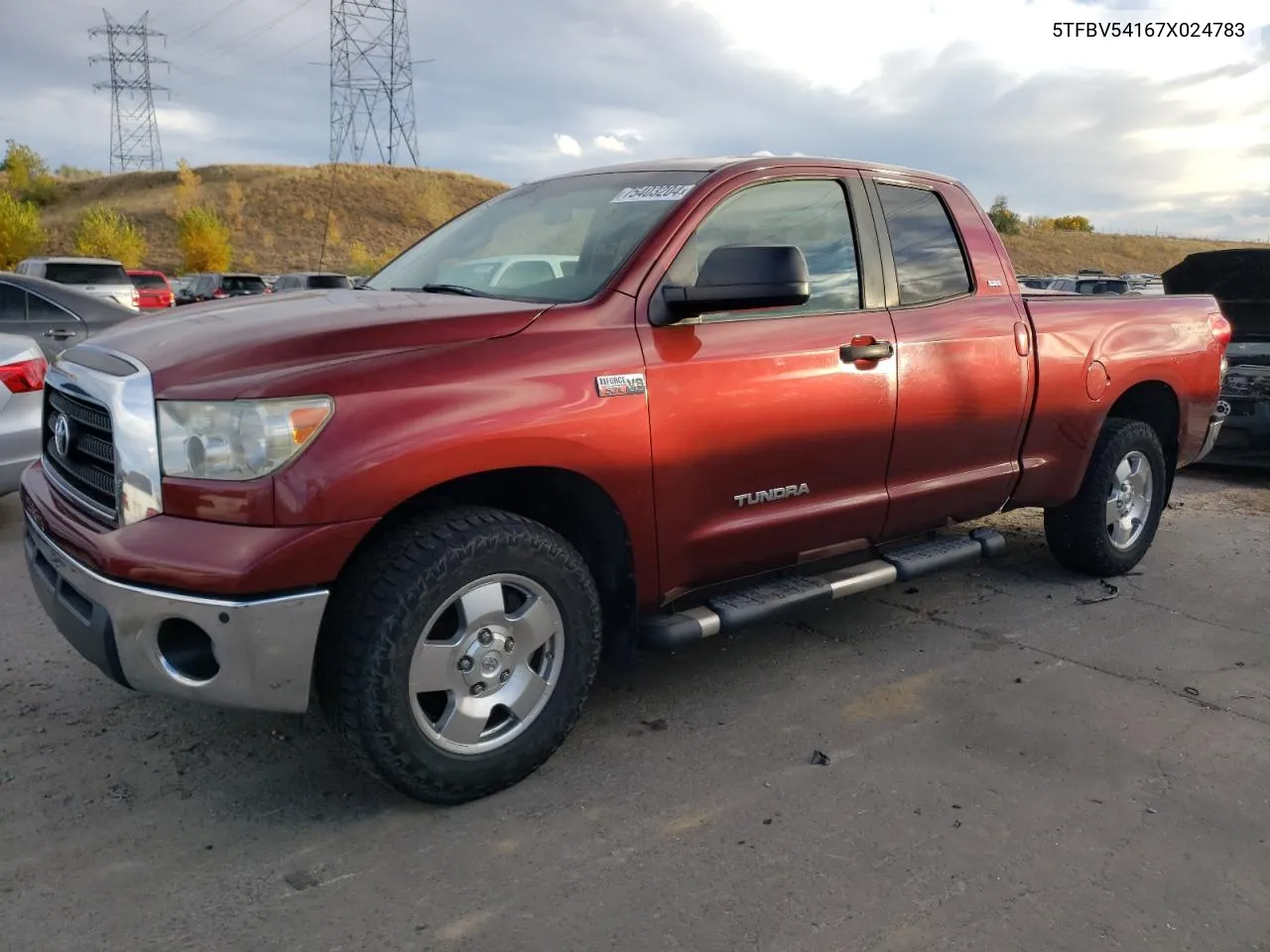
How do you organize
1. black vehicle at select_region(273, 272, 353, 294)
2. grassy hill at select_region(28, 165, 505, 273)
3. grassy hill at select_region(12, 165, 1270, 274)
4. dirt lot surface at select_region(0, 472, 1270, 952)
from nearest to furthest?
dirt lot surface at select_region(0, 472, 1270, 952) → black vehicle at select_region(273, 272, 353, 294) → grassy hill at select_region(28, 165, 505, 273) → grassy hill at select_region(12, 165, 1270, 274)

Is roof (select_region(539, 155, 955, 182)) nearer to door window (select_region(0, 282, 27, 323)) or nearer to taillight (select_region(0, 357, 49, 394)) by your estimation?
taillight (select_region(0, 357, 49, 394))

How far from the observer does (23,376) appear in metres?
5.55

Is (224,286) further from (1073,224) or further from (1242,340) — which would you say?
(1073,224)

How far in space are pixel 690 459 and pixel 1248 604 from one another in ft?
10.6

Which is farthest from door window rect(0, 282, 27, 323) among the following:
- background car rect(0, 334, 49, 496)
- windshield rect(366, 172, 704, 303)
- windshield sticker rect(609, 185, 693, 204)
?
windshield sticker rect(609, 185, 693, 204)

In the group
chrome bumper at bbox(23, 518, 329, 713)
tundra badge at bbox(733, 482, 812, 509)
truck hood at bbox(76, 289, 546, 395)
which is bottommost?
chrome bumper at bbox(23, 518, 329, 713)

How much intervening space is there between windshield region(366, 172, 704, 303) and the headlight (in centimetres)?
97

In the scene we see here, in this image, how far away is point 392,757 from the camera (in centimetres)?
270

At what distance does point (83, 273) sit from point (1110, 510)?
16.1 metres

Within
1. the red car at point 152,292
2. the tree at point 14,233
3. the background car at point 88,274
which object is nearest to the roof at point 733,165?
the background car at point 88,274

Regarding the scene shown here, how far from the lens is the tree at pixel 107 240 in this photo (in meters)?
52.0

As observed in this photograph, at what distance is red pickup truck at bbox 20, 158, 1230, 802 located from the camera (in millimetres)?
2533

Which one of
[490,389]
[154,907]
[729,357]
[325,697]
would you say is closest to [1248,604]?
[729,357]

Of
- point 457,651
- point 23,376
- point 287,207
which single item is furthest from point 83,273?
point 287,207
